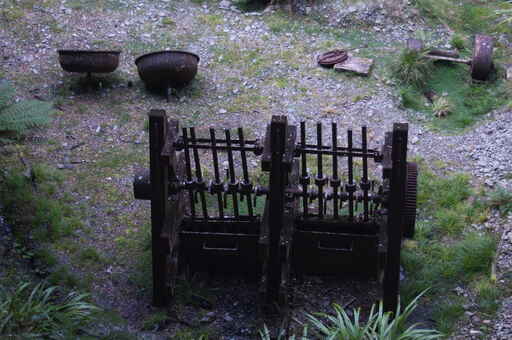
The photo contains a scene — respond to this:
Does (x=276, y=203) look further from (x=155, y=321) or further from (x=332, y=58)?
(x=332, y=58)

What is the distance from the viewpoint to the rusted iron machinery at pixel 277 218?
5.37 m

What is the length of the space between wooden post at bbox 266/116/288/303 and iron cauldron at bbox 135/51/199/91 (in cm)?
426

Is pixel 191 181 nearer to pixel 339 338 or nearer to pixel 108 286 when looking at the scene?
pixel 108 286

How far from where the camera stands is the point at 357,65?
10.1 meters

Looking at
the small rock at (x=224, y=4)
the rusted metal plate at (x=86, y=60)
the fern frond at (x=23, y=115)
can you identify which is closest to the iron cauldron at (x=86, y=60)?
the rusted metal plate at (x=86, y=60)

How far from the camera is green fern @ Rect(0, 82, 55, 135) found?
6783mm

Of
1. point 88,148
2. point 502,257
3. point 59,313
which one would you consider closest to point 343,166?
point 502,257

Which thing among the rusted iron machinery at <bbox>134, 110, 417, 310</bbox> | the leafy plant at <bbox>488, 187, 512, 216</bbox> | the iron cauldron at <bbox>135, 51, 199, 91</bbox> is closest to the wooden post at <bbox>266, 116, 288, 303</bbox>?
the rusted iron machinery at <bbox>134, 110, 417, 310</bbox>

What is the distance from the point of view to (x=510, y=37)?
10984mm

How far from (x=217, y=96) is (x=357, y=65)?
2.24 meters

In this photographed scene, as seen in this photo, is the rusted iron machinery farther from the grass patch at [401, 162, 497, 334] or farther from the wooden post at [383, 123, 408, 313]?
the grass patch at [401, 162, 497, 334]

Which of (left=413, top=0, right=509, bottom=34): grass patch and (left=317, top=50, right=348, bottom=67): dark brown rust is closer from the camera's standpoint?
(left=317, top=50, right=348, bottom=67): dark brown rust

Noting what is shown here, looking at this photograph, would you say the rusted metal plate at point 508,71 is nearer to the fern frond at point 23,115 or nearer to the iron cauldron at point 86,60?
the iron cauldron at point 86,60

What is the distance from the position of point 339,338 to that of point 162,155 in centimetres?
202
